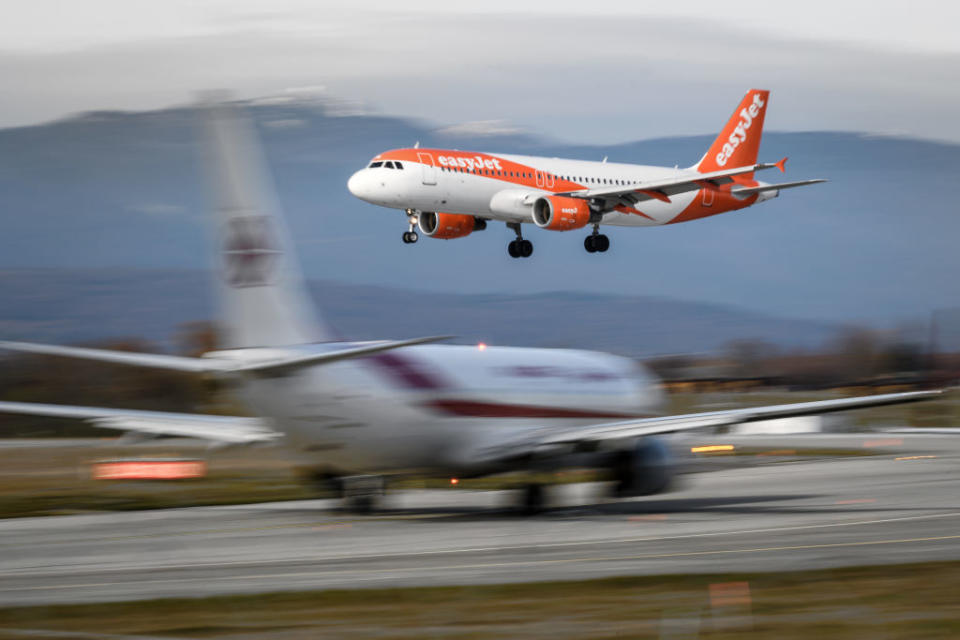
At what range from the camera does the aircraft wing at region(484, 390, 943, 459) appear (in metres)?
19.2

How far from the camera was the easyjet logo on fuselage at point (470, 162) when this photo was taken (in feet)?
157

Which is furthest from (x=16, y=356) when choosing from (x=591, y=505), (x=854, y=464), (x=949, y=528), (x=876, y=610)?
(x=876, y=610)

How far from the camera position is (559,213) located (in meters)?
46.7

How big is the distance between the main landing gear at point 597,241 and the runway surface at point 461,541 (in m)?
24.4

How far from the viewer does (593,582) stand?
12.9 metres

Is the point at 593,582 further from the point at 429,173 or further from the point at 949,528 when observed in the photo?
the point at 429,173

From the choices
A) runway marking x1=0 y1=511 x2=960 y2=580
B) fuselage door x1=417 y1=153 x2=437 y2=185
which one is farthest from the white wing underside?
fuselage door x1=417 y1=153 x2=437 y2=185

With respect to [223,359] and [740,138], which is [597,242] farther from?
[223,359]

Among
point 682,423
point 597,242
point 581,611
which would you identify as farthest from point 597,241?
point 581,611

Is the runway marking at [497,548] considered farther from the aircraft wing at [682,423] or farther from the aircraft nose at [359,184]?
the aircraft nose at [359,184]

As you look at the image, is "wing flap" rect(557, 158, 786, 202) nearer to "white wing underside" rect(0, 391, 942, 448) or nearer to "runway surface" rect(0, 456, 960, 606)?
"runway surface" rect(0, 456, 960, 606)

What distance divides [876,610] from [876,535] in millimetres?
5915

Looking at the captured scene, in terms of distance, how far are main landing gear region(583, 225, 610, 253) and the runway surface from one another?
80.2 ft

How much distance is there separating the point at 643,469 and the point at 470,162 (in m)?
28.2
